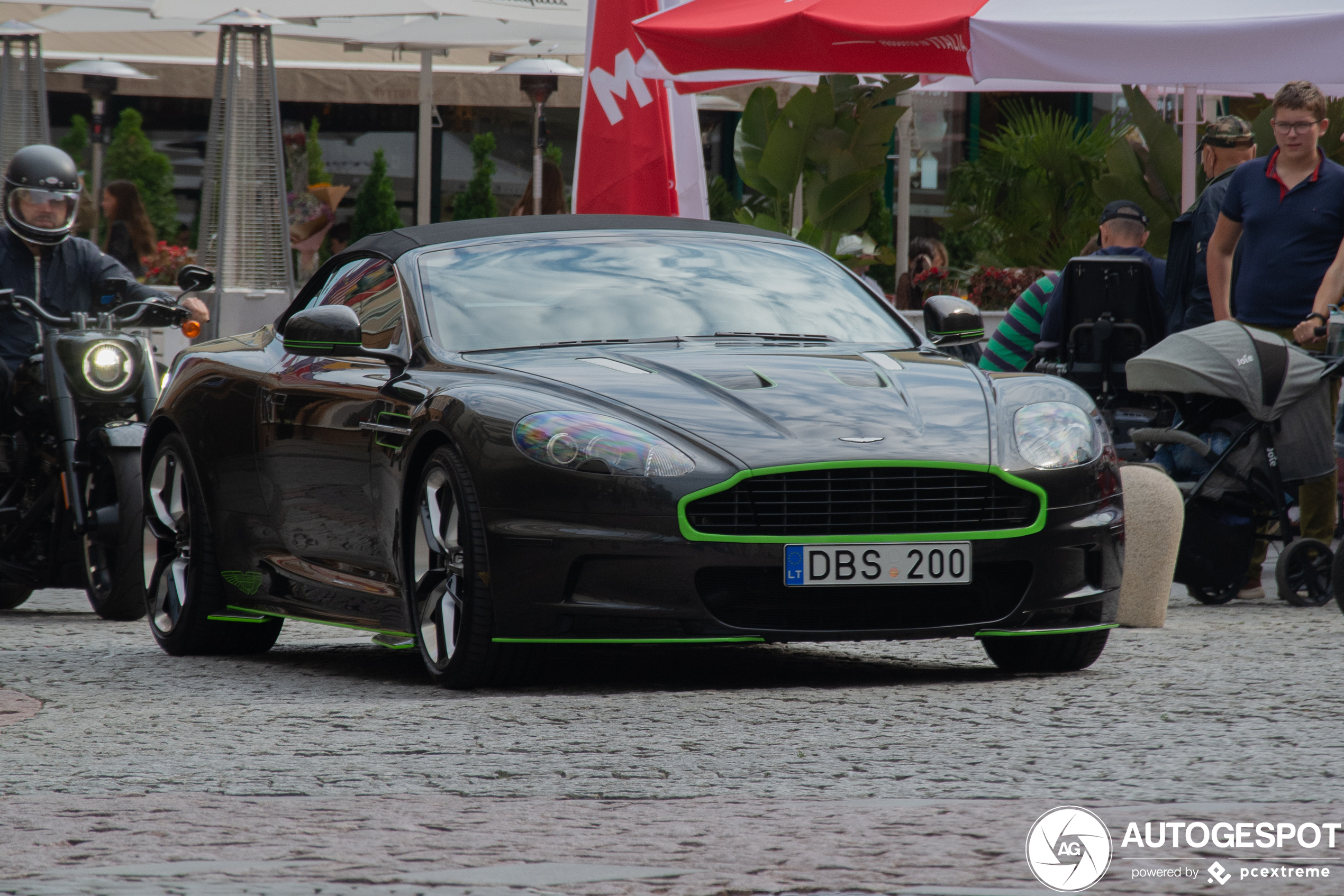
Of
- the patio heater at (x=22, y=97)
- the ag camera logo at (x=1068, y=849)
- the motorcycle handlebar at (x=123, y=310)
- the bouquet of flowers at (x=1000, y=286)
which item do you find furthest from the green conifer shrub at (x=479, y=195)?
the ag camera logo at (x=1068, y=849)

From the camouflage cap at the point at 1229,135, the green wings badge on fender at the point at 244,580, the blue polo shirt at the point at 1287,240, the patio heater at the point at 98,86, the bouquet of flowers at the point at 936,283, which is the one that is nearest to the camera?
the green wings badge on fender at the point at 244,580

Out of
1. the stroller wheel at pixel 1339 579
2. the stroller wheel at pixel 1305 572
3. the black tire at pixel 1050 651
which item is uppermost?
the black tire at pixel 1050 651

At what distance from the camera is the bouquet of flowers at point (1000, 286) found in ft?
53.1

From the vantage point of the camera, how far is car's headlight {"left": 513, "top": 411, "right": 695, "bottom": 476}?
236 inches

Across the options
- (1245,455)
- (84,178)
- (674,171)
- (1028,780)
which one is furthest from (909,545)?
(84,178)

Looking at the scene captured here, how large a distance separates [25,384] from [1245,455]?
5080mm

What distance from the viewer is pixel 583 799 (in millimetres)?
4617

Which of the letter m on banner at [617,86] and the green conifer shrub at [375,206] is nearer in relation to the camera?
the letter m on banner at [617,86]

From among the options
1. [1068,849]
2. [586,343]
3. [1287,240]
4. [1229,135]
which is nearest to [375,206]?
[1229,135]

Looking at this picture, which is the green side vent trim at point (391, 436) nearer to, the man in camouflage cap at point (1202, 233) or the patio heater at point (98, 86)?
the man in camouflage cap at point (1202, 233)

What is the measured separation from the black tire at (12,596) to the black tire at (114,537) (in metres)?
0.62

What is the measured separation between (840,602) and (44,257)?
512 cm

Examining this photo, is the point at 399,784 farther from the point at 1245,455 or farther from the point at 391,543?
the point at 1245,455

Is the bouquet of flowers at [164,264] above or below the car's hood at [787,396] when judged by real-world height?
below
